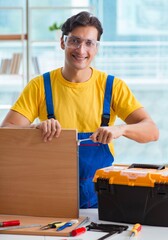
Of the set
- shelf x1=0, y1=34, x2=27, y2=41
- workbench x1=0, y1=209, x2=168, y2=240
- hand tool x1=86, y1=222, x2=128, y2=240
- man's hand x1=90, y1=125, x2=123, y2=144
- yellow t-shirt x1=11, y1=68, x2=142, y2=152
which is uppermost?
A: shelf x1=0, y1=34, x2=27, y2=41

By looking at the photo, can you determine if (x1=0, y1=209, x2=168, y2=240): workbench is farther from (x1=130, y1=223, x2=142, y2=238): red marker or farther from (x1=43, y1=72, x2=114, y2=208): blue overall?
(x1=43, y1=72, x2=114, y2=208): blue overall

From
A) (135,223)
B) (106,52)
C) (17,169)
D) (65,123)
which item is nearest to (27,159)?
(17,169)

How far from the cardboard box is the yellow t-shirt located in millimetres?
390

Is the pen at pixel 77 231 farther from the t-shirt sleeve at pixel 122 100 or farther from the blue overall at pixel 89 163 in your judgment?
the t-shirt sleeve at pixel 122 100

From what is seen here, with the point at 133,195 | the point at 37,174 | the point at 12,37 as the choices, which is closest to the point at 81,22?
the point at 37,174

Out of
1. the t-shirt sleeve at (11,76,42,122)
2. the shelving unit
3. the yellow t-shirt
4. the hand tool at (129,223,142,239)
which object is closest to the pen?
the hand tool at (129,223,142,239)

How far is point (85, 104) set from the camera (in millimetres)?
2797

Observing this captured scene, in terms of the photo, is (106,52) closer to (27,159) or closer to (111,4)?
(111,4)

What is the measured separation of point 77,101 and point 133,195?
62cm

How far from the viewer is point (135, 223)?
240cm

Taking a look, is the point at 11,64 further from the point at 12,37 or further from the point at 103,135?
the point at 103,135

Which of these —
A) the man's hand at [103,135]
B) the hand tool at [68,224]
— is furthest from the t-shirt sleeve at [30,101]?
the hand tool at [68,224]

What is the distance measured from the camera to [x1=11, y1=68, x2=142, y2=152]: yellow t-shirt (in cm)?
279

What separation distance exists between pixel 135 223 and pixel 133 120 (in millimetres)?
630
